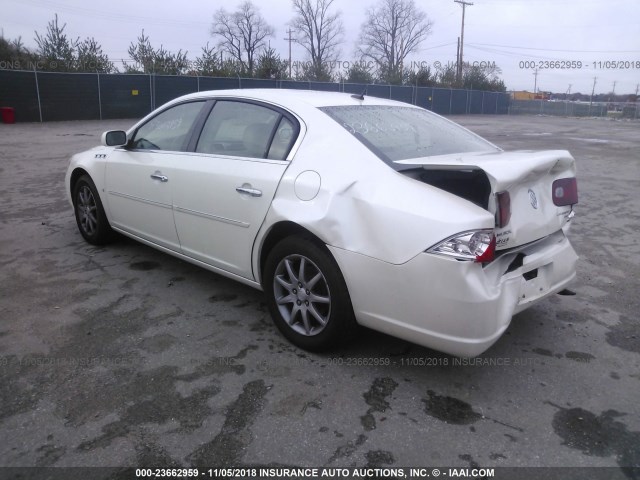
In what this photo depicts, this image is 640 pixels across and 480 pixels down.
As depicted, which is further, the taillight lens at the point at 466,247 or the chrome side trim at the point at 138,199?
the chrome side trim at the point at 138,199

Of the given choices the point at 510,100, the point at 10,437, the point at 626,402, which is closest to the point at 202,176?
the point at 10,437

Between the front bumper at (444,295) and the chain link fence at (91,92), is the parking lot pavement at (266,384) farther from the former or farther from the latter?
the chain link fence at (91,92)

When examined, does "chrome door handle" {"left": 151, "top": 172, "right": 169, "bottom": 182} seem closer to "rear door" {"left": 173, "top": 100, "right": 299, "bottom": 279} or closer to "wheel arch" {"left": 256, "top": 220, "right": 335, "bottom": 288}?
"rear door" {"left": 173, "top": 100, "right": 299, "bottom": 279}

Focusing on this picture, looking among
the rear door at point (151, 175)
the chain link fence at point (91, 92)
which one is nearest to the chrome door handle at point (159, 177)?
the rear door at point (151, 175)

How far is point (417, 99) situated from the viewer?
1601 inches

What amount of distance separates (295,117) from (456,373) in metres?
1.89

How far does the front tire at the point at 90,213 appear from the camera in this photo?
5.13 meters

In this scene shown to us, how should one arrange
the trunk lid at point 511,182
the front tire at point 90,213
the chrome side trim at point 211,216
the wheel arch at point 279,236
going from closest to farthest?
the trunk lid at point 511,182 → the wheel arch at point 279,236 → the chrome side trim at point 211,216 → the front tire at point 90,213

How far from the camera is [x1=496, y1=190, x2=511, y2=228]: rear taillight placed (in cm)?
272

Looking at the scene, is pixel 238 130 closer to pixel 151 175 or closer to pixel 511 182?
pixel 151 175

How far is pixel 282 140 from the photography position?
3.46m

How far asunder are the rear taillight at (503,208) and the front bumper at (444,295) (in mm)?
195

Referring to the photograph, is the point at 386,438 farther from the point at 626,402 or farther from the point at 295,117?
the point at 295,117

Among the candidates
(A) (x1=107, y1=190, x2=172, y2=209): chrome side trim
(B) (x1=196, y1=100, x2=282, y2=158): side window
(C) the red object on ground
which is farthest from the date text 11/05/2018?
(C) the red object on ground
